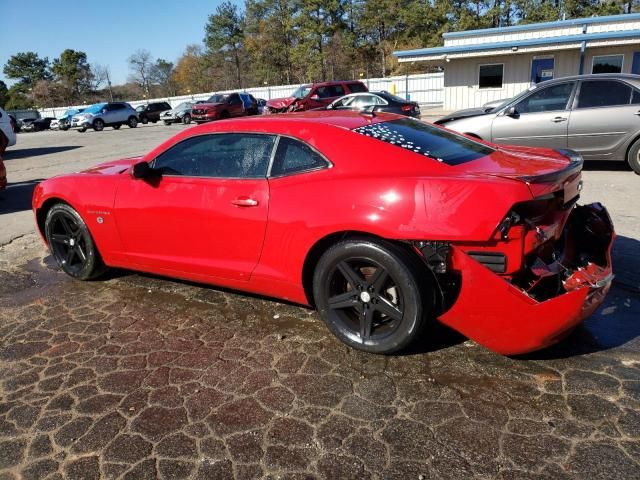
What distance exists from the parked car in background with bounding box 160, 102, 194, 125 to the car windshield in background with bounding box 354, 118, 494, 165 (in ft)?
95.2

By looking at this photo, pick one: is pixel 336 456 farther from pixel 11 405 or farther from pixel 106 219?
pixel 106 219

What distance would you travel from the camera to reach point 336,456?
2.33m

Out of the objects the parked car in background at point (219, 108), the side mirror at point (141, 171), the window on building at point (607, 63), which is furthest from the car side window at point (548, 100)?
the parked car in background at point (219, 108)

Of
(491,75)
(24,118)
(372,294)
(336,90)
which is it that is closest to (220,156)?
(372,294)

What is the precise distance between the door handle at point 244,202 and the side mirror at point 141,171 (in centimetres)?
88

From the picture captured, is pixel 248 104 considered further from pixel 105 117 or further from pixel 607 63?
pixel 607 63

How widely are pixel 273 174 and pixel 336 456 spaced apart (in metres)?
1.84

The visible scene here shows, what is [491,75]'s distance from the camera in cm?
2258

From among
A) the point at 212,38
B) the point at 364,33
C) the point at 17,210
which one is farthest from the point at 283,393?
the point at 212,38

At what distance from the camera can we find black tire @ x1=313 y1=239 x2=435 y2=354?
2857mm

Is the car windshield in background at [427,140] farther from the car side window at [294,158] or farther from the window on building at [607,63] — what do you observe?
the window on building at [607,63]

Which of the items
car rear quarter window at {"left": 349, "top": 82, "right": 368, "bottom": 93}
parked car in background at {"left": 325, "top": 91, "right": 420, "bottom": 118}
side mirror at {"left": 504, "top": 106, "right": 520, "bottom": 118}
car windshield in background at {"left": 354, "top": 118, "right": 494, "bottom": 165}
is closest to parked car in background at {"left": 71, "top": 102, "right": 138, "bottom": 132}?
car rear quarter window at {"left": 349, "top": 82, "right": 368, "bottom": 93}

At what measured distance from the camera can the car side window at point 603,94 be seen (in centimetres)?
780

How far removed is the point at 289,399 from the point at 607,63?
2349 cm
